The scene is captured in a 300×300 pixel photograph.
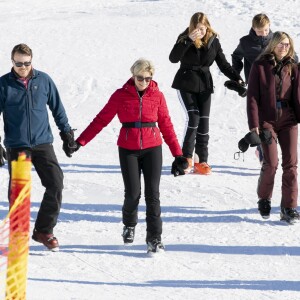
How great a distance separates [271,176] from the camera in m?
8.07

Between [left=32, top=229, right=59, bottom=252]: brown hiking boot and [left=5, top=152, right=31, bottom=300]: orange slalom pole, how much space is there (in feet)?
7.74

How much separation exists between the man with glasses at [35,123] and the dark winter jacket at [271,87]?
1975 millimetres

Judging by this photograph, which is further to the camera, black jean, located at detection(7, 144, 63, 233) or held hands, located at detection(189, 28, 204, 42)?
held hands, located at detection(189, 28, 204, 42)

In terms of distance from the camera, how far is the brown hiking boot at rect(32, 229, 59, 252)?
7094 millimetres

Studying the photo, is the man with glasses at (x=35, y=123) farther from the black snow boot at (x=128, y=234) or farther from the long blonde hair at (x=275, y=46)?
the long blonde hair at (x=275, y=46)

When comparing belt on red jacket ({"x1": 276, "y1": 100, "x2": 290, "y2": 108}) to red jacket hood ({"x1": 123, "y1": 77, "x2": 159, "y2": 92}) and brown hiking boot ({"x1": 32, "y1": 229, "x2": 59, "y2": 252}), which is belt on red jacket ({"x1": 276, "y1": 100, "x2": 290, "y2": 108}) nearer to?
red jacket hood ({"x1": 123, "y1": 77, "x2": 159, "y2": 92})

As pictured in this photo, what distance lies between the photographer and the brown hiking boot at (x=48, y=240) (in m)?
7.09

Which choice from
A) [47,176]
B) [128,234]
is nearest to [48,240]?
[47,176]

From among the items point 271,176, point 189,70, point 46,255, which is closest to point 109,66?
point 189,70

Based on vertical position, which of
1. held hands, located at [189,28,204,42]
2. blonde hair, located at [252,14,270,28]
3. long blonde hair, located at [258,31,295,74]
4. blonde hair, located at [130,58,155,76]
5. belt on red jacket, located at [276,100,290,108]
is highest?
blonde hair, located at [252,14,270,28]

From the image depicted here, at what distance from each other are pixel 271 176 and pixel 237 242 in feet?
3.05

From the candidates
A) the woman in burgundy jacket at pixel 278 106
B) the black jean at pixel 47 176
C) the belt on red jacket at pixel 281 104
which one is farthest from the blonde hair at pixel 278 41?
the black jean at pixel 47 176

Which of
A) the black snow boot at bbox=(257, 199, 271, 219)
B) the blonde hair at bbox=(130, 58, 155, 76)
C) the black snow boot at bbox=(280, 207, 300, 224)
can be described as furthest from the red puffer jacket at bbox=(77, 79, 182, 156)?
the black snow boot at bbox=(280, 207, 300, 224)

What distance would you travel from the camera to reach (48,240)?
7102mm
